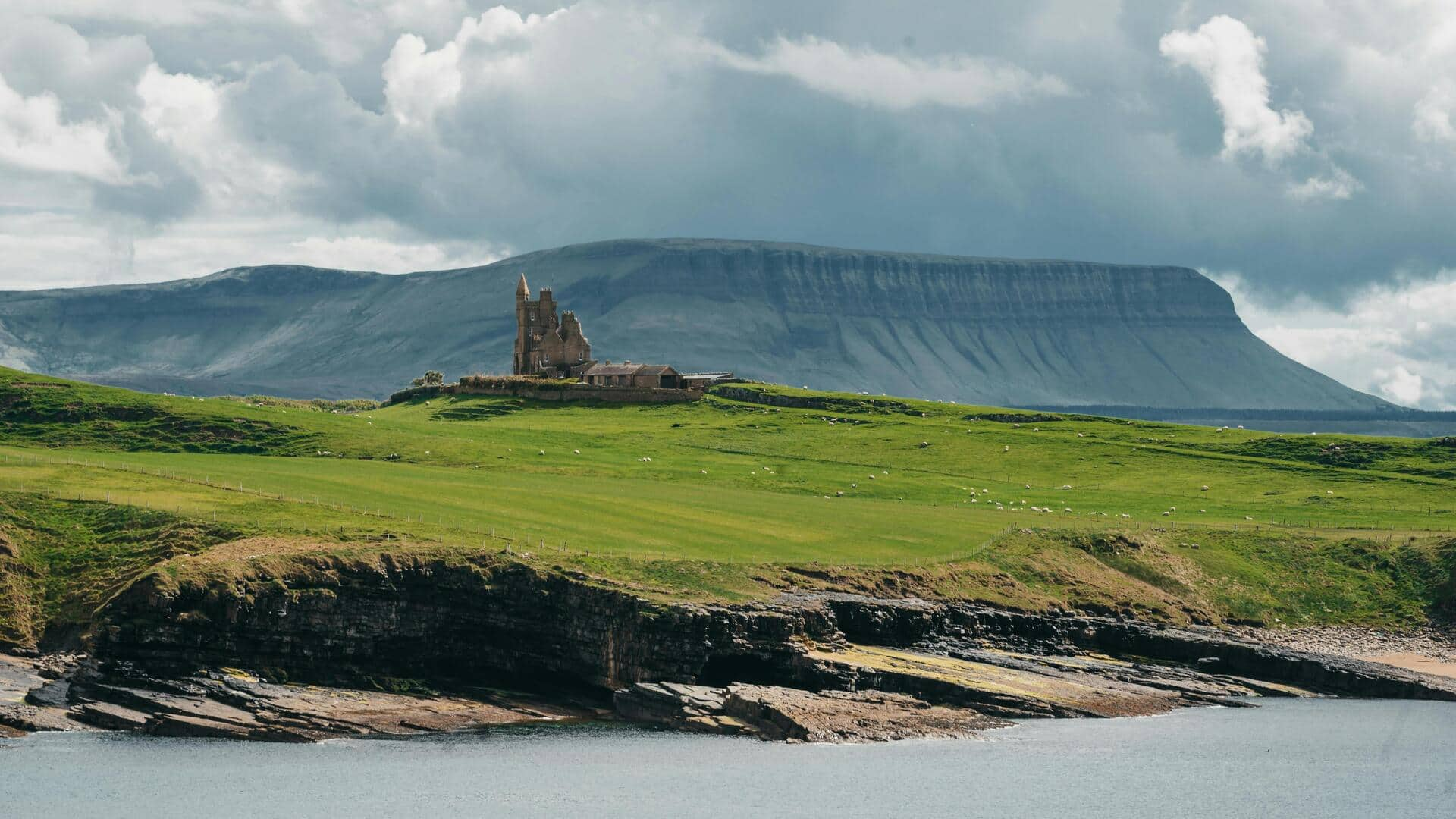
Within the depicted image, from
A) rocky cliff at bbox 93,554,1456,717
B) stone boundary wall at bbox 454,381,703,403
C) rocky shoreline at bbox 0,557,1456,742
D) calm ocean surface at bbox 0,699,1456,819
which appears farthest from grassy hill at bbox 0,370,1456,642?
calm ocean surface at bbox 0,699,1456,819

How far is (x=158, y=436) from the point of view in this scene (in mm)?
130500

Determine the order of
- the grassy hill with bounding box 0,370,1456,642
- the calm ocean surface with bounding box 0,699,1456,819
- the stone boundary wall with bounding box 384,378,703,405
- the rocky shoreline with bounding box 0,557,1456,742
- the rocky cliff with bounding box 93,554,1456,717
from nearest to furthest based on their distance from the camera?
1. the calm ocean surface with bounding box 0,699,1456,819
2. the rocky shoreline with bounding box 0,557,1456,742
3. the rocky cliff with bounding box 93,554,1456,717
4. the grassy hill with bounding box 0,370,1456,642
5. the stone boundary wall with bounding box 384,378,703,405

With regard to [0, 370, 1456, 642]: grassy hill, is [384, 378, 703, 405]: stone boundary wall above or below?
above

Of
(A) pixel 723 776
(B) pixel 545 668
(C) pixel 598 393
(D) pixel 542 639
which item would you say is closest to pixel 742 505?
(D) pixel 542 639

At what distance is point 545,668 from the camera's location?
85.0 meters

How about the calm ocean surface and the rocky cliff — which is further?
the rocky cliff

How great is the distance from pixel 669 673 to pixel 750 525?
22.7 meters

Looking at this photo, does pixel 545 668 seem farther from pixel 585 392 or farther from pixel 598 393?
pixel 585 392

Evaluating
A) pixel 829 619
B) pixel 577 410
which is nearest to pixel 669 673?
pixel 829 619

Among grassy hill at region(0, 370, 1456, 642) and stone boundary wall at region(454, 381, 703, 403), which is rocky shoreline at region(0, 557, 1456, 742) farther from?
stone boundary wall at region(454, 381, 703, 403)

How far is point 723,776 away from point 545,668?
1645cm

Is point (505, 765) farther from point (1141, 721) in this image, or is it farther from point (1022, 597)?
point (1022, 597)

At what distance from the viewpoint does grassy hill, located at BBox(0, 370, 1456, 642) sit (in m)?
87.2

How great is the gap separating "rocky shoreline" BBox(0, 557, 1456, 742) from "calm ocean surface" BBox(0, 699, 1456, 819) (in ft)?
7.93
